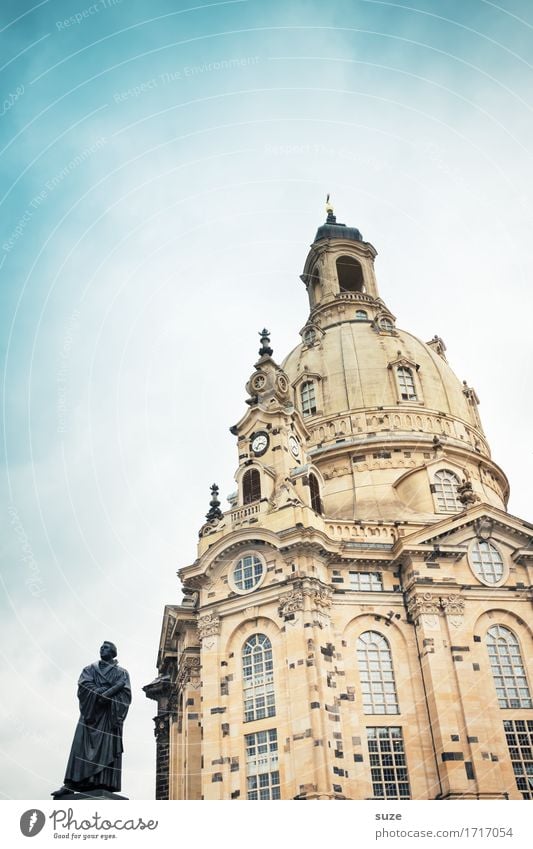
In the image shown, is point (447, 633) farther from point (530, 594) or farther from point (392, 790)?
point (392, 790)

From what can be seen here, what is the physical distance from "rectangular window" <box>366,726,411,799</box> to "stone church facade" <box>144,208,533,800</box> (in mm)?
64

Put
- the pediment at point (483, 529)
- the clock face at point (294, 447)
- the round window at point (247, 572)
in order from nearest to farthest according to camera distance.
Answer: the round window at point (247, 572) < the pediment at point (483, 529) < the clock face at point (294, 447)

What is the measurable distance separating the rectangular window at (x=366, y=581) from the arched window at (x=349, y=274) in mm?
36706

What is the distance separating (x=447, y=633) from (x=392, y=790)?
7.59 metres

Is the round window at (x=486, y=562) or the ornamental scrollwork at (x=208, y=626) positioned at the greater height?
the round window at (x=486, y=562)

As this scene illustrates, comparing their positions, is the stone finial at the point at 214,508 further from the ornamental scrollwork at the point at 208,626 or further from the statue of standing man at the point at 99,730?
the statue of standing man at the point at 99,730

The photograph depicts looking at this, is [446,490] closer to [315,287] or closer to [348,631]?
[348,631]

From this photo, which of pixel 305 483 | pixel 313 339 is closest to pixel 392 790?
pixel 305 483

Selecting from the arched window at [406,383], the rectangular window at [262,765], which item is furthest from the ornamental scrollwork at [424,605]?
the arched window at [406,383]

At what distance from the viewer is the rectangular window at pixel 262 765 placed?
1341 inches

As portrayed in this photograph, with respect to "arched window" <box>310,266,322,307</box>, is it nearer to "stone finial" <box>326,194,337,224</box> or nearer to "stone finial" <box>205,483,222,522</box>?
"stone finial" <box>326,194,337,224</box>

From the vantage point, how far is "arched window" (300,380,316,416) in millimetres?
55522
